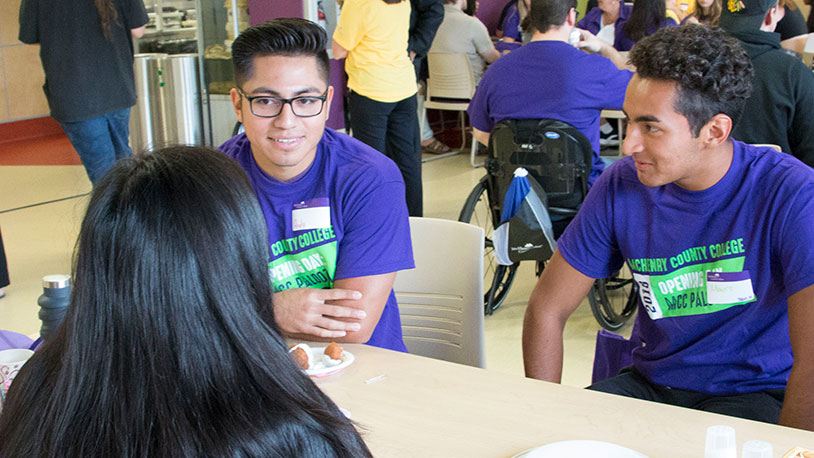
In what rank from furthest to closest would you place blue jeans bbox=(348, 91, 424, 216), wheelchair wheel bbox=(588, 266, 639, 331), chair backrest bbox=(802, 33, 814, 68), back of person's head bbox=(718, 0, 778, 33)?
blue jeans bbox=(348, 91, 424, 216) < chair backrest bbox=(802, 33, 814, 68) < wheelchair wheel bbox=(588, 266, 639, 331) < back of person's head bbox=(718, 0, 778, 33)

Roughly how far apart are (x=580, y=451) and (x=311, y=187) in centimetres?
96

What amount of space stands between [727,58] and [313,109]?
930mm

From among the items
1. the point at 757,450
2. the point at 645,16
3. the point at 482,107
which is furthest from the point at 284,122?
the point at 645,16

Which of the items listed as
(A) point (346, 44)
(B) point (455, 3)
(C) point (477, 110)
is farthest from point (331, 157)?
(B) point (455, 3)

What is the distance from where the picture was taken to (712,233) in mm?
1745

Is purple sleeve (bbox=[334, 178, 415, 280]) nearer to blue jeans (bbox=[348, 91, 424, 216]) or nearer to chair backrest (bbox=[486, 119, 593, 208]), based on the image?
chair backrest (bbox=[486, 119, 593, 208])

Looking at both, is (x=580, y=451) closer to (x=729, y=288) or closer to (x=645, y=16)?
(x=729, y=288)

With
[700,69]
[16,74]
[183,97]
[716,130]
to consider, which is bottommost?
[16,74]

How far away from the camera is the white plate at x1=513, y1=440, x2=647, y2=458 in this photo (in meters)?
1.25

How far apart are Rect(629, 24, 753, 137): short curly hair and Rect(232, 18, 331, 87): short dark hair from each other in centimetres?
77

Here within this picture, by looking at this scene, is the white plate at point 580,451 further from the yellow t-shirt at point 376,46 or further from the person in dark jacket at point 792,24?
the person in dark jacket at point 792,24

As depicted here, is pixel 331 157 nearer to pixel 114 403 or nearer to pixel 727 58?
pixel 727 58

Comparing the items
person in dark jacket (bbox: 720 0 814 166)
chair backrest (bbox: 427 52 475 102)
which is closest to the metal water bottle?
person in dark jacket (bbox: 720 0 814 166)

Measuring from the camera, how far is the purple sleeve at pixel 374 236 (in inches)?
74.9
